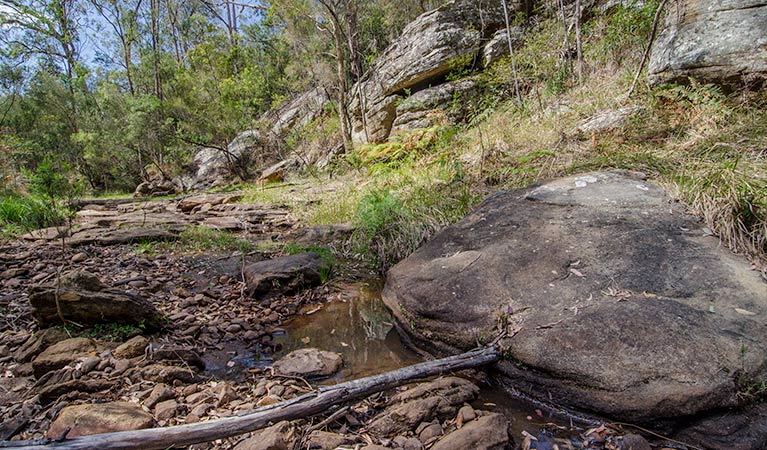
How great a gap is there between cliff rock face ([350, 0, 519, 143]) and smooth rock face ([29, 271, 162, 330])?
8.75 metres

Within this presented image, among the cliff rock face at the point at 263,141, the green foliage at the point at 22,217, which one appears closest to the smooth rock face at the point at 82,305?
the green foliage at the point at 22,217

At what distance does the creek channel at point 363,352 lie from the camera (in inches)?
61.7

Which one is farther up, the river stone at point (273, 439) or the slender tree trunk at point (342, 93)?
the slender tree trunk at point (342, 93)

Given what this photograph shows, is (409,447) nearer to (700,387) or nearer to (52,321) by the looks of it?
(700,387)

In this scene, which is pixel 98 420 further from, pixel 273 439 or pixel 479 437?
pixel 479 437

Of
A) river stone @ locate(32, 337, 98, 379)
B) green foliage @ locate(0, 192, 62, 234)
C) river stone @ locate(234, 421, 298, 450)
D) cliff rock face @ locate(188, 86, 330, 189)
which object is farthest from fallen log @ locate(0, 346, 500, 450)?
cliff rock face @ locate(188, 86, 330, 189)

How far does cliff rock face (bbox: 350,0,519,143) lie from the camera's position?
30.9ft

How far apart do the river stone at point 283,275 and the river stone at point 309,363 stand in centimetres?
102

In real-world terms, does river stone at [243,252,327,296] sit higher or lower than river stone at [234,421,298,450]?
higher

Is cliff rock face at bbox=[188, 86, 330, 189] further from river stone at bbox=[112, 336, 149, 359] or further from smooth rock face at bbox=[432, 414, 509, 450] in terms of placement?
smooth rock face at bbox=[432, 414, 509, 450]

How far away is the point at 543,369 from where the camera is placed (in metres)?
1.70

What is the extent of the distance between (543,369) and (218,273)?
9.72ft

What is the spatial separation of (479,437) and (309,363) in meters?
1.03

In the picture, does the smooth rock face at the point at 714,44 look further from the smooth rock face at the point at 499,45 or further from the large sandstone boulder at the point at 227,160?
the large sandstone boulder at the point at 227,160
